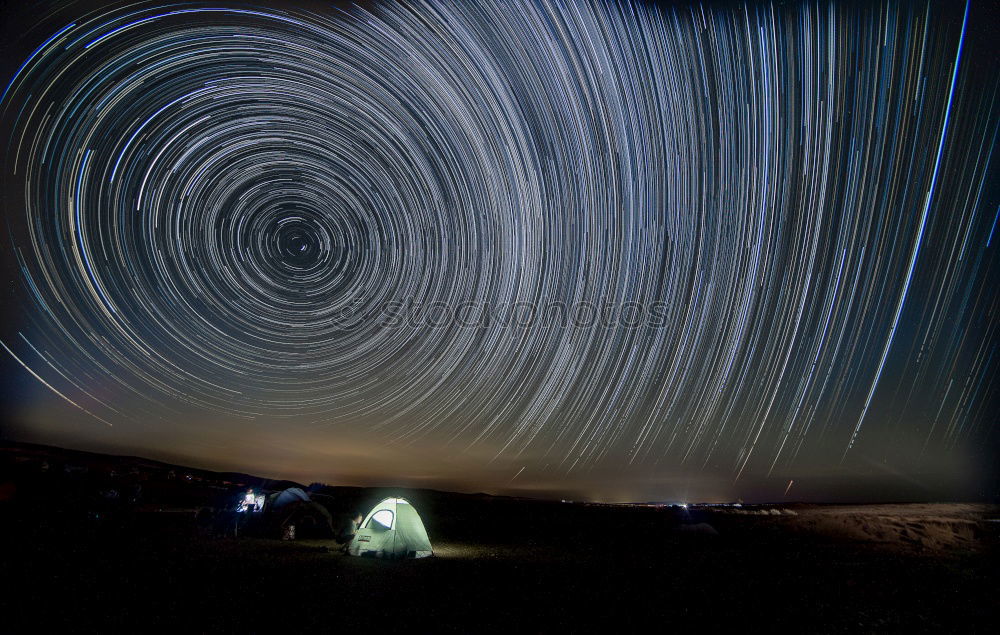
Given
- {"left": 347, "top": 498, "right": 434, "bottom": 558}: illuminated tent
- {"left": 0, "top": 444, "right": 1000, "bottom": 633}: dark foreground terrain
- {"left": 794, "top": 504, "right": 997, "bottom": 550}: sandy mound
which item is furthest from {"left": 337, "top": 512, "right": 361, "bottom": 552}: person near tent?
{"left": 794, "top": 504, "right": 997, "bottom": 550}: sandy mound

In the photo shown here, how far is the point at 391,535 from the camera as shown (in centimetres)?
1440

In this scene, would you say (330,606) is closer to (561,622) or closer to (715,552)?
(561,622)

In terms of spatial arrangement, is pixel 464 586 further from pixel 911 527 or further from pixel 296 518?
pixel 911 527

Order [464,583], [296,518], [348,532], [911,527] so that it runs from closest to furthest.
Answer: [464,583], [348,532], [296,518], [911,527]

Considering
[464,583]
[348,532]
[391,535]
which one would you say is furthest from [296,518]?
[464,583]

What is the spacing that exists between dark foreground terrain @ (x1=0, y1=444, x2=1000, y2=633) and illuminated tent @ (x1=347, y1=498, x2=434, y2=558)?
0.70 meters

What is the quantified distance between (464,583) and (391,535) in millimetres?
4231

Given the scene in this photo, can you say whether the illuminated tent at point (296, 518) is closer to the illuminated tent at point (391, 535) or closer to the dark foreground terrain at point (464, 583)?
the dark foreground terrain at point (464, 583)

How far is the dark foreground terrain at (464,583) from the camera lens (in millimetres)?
7609

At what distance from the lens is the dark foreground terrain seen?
7.61 metres

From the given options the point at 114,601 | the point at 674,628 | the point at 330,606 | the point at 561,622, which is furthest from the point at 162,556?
the point at 674,628

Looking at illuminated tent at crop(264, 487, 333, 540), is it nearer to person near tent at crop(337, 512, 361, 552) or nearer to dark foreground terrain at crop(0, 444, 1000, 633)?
dark foreground terrain at crop(0, 444, 1000, 633)

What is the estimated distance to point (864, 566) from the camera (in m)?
15.2

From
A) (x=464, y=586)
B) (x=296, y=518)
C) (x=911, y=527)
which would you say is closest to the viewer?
(x=464, y=586)
